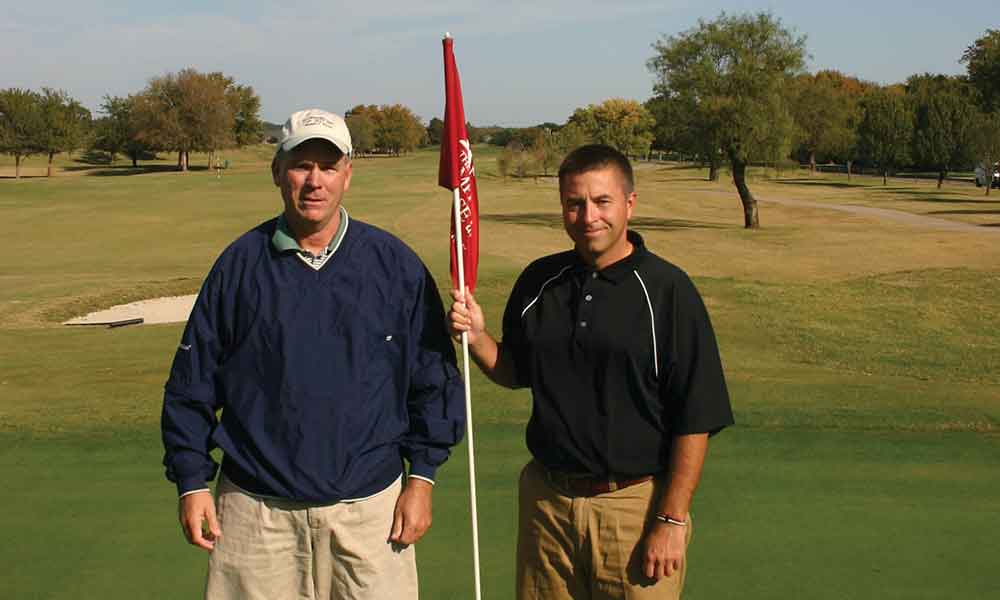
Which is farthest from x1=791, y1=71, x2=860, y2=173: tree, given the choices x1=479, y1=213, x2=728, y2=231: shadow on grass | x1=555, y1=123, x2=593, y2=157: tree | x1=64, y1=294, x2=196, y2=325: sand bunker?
x1=64, y1=294, x2=196, y2=325: sand bunker

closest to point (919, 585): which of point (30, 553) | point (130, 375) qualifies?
point (30, 553)

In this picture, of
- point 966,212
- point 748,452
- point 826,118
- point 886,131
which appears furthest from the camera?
point 886,131

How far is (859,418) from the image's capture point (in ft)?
22.1

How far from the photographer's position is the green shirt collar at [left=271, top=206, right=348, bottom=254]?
280cm

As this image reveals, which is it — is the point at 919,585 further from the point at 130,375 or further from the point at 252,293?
the point at 130,375

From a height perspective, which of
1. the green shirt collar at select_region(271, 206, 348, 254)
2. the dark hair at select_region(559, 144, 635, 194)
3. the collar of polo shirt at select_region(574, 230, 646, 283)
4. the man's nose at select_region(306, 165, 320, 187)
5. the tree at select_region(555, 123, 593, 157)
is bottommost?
the collar of polo shirt at select_region(574, 230, 646, 283)

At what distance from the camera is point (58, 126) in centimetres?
6850

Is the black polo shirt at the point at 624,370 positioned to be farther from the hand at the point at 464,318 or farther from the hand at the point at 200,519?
the hand at the point at 200,519

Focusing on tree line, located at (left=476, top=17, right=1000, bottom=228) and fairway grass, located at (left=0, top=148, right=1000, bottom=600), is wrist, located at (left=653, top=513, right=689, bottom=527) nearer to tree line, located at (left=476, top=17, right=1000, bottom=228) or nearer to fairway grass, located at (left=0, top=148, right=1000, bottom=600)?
fairway grass, located at (left=0, top=148, right=1000, bottom=600)

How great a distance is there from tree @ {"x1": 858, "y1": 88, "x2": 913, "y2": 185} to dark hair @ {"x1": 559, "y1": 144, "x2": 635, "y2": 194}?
240 ft

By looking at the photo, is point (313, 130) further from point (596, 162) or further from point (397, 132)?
point (397, 132)

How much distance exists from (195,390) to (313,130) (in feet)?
2.63

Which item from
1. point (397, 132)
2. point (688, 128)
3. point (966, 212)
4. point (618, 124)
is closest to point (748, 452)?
point (688, 128)

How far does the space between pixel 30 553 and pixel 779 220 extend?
130ft
